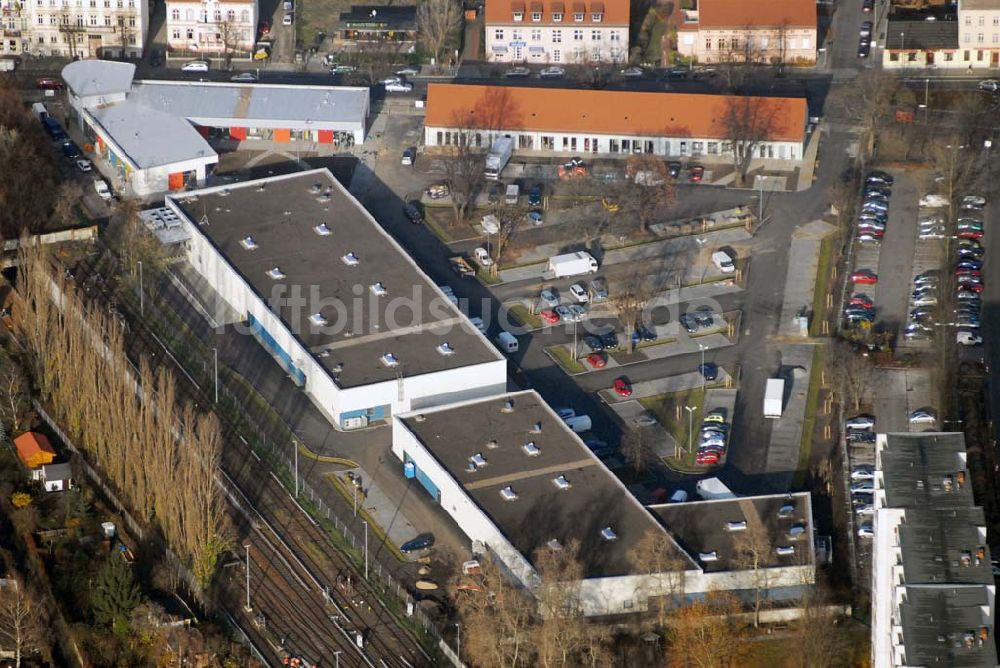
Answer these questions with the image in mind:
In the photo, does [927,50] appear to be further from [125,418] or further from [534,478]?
[125,418]

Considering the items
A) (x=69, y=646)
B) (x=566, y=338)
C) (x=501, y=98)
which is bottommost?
(x=69, y=646)

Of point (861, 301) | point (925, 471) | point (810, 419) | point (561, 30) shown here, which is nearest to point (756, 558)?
point (925, 471)

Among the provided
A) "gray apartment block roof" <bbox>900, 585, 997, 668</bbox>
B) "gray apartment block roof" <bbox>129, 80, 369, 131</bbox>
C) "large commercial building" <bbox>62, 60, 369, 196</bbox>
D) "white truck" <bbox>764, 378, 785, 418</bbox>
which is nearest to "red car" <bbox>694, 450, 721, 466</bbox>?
"white truck" <bbox>764, 378, 785, 418</bbox>

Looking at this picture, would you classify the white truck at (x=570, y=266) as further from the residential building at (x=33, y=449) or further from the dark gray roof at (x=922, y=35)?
the dark gray roof at (x=922, y=35)

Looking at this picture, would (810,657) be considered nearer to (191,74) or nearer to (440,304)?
(440,304)

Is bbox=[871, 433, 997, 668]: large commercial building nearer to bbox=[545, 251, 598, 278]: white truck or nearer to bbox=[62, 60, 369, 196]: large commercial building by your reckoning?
bbox=[545, 251, 598, 278]: white truck

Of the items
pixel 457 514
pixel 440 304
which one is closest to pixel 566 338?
pixel 440 304

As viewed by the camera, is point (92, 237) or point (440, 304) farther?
point (92, 237)
